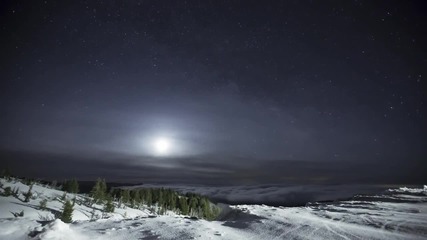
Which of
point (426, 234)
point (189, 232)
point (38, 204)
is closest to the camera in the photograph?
point (426, 234)

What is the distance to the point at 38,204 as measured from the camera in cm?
3497

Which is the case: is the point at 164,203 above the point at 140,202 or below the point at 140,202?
below

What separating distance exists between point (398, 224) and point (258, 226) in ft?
14.2

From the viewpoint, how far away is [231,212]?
480 inches

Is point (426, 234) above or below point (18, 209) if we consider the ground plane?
above

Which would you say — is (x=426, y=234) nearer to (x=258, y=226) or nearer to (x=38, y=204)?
(x=258, y=226)

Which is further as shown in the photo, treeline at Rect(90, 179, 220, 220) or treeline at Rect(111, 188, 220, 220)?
treeline at Rect(111, 188, 220, 220)

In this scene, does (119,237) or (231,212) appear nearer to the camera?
(119,237)

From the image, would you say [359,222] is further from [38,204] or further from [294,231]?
[38,204]

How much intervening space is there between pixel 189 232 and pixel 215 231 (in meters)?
0.76

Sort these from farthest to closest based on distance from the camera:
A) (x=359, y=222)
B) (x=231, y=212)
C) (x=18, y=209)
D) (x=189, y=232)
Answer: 1. (x=18, y=209)
2. (x=231, y=212)
3. (x=359, y=222)
4. (x=189, y=232)

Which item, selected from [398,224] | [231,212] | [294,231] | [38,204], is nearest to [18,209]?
[38,204]

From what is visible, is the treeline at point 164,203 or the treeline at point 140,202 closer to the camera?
the treeline at point 140,202

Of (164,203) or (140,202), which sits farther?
(164,203)
